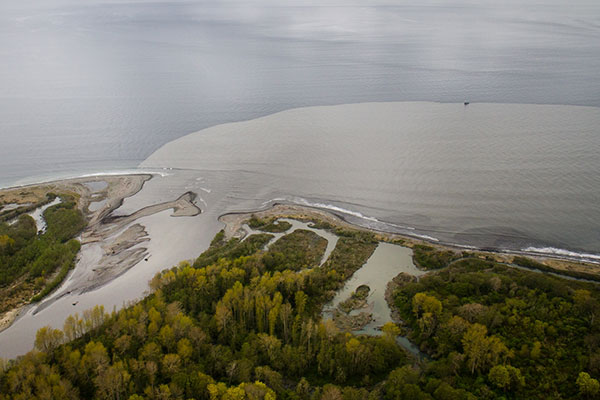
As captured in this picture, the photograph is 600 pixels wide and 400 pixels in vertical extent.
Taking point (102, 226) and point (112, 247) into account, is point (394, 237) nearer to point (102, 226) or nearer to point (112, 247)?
point (112, 247)

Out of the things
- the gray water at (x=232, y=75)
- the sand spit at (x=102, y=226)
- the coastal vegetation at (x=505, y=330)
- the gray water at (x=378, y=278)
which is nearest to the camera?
the coastal vegetation at (x=505, y=330)

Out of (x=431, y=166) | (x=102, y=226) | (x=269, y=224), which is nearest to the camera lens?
(x=269, y=224)

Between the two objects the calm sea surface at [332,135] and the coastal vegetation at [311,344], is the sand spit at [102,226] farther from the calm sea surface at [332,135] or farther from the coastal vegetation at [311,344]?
the coastal vegetation at [311,344]

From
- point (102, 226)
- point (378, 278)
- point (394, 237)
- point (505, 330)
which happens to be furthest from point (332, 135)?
point (505, 330)

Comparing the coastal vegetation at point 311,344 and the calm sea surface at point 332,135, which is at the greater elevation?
the calm sea surface at point 332,135

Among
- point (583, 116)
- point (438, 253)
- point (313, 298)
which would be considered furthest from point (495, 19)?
point (313, 298)

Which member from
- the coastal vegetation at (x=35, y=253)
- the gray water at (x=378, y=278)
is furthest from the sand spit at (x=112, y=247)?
the gray water at (x=378, y=278)
